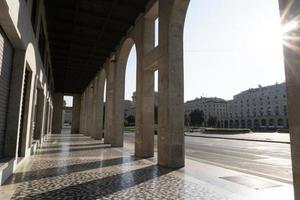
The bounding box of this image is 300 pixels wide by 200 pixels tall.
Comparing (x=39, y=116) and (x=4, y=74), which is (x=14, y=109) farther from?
(x=39, y=116)

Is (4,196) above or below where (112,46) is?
below

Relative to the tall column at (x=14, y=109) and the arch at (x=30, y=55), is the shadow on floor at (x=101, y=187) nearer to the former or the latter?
the tall column at (x=14, y=109)

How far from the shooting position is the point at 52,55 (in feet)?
64.6

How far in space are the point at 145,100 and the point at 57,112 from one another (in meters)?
29.9

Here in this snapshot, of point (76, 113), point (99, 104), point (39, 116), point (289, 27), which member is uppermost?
point (76, 113)

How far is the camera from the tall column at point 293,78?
153 inches

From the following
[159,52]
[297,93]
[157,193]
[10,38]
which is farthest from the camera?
[159,52]

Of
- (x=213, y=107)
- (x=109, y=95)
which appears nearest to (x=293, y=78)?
(x=109, y=95)

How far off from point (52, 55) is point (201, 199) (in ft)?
59.0

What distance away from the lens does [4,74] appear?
6.81 meters

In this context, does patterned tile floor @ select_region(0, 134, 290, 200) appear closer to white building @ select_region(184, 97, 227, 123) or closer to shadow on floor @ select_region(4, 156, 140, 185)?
shadow on floor @ select_region(4, 156, 140, 185)

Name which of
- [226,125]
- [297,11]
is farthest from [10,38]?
[226,125]

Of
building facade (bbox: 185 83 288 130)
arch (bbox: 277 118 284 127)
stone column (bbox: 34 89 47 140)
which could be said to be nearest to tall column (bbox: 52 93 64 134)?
stone column (bbox: 34 89 47 140)

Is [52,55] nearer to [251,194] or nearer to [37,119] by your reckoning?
[37,119]
